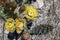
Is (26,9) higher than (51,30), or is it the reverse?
(26,9)

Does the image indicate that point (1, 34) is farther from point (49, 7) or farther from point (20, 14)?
point (49, 7)

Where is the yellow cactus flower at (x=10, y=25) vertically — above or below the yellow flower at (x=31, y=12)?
below

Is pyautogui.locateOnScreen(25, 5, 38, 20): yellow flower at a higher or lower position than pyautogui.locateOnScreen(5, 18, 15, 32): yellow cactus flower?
higher

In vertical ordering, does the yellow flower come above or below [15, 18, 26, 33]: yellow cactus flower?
above

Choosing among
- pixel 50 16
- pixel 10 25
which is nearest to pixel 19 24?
pixel 10 25

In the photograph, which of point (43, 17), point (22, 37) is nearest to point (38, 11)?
point (43, 17)
